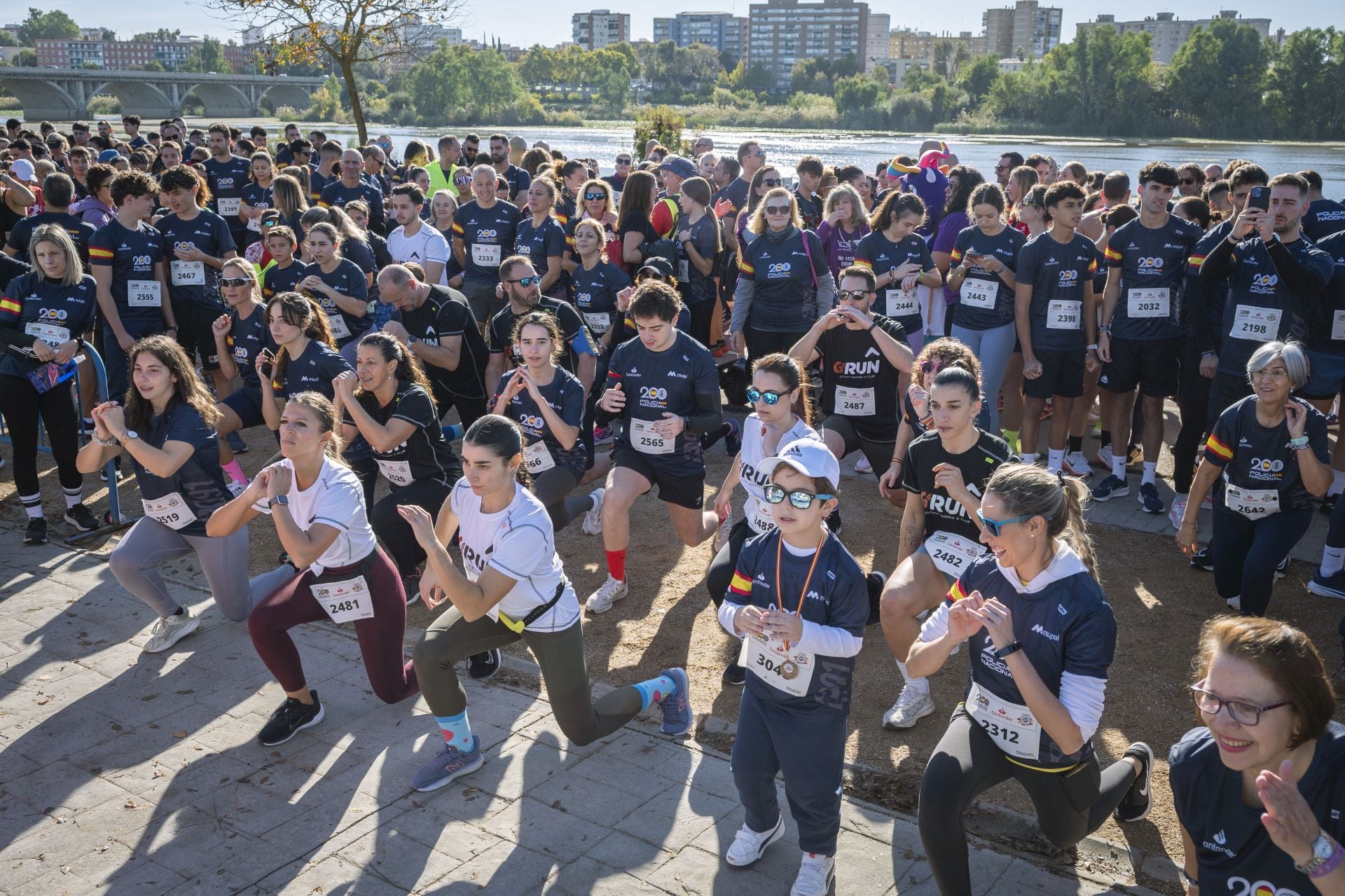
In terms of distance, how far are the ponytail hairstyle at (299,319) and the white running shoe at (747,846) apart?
450 centimetres

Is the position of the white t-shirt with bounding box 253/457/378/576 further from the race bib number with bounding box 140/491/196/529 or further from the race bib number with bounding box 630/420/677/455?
the race bib number with bounding box 630/420/677/455

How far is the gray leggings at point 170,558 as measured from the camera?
582 cm

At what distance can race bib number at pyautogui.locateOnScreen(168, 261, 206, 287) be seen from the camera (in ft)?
29.7

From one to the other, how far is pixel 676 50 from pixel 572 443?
125m

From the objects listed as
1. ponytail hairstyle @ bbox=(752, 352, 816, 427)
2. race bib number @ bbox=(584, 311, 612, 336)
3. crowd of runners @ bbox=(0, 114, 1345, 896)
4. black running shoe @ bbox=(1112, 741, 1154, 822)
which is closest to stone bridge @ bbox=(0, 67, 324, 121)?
crowd of runners @ bbox=(0, 114, 1345, 896)

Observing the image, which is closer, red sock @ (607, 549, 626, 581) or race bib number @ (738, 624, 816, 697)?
race bib number @ (738, 624, 816, 697)

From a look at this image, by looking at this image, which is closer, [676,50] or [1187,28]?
[676,50]

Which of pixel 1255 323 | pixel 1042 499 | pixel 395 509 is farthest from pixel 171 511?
pixel 1255 323

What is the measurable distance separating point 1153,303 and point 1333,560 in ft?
7.59

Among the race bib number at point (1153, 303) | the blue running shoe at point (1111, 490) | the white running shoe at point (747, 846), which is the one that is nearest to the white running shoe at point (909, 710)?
the white running shoe at point (747, 846)

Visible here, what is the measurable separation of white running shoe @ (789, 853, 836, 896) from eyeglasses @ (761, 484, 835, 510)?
1276 mm

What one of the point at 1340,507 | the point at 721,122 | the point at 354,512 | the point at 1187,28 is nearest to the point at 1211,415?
the point at 1340,507

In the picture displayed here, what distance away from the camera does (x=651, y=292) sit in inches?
241

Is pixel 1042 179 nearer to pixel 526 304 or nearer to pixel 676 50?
pixel 526 304
